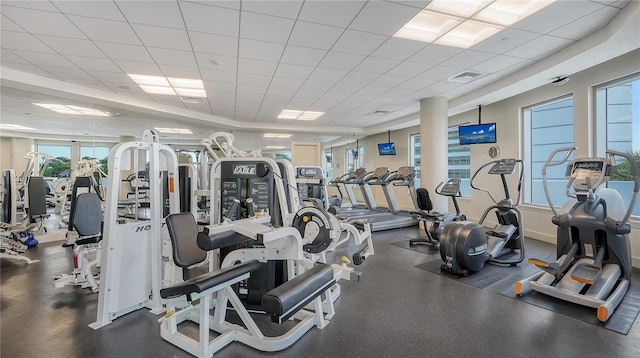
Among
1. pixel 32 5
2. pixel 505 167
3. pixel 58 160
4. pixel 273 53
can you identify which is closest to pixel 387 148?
pixel 505 167

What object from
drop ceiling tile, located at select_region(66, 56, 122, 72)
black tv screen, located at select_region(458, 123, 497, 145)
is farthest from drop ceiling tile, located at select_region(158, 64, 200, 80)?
black tv screen, located at select_region(458, 123, 497, 145)

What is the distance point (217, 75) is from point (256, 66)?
842 mm

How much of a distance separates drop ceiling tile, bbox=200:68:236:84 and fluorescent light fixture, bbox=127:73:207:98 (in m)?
0.35

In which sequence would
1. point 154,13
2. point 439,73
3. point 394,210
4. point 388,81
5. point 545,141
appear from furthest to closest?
point 394,210
point 545,141
point 388,81
point 439,73
point 154,13

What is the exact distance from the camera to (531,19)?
3.17 metres

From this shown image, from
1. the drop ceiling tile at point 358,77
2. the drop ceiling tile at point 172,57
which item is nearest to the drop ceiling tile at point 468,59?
the drop ceiling tile at point 358,77

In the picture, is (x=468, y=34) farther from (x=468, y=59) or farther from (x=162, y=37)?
(x=162, y=37)

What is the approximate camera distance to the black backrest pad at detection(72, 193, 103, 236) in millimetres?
3066

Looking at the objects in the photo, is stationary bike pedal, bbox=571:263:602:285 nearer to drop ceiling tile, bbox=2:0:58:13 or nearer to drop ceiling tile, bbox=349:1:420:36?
drop ceiling tile, bbox=349:1:420:36

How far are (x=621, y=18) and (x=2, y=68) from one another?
815cm

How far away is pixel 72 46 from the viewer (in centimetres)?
368

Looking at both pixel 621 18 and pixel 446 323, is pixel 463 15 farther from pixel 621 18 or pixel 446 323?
pixel 446 323

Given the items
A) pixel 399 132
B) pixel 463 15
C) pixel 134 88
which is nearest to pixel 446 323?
pixel 463 15

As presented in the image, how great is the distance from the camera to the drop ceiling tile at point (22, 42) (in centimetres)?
338
